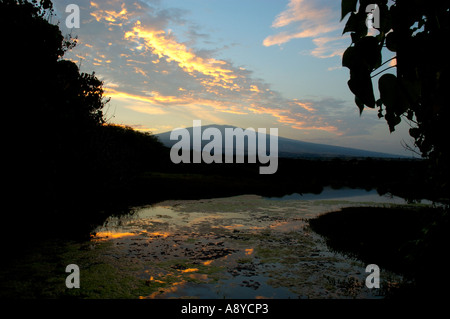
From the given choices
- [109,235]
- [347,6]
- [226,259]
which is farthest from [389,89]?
[109,235]

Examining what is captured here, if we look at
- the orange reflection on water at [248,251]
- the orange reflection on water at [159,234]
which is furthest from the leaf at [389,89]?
the orange reflection on water at [159,234]

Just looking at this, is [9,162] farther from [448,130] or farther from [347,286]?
[347,286]

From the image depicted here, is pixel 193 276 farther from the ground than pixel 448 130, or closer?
closer

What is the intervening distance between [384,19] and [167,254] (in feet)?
33.6

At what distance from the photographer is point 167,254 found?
10.0 metres

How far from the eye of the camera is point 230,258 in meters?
9.78

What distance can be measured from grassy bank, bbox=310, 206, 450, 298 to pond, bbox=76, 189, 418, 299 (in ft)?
2.46

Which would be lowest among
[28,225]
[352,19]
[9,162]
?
[28,225]

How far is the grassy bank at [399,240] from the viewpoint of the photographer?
18.1 ft

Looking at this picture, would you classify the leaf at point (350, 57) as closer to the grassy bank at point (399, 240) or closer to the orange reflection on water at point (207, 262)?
the grassy bank at point (399, 240)

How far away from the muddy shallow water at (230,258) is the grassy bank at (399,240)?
75cm

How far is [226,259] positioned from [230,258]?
0.17m

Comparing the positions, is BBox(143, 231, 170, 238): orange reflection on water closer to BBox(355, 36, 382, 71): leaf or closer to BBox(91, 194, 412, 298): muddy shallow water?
BBox(91, 194, 412, 298): muddy shallow water

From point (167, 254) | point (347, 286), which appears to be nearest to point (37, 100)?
point (167, 254)
